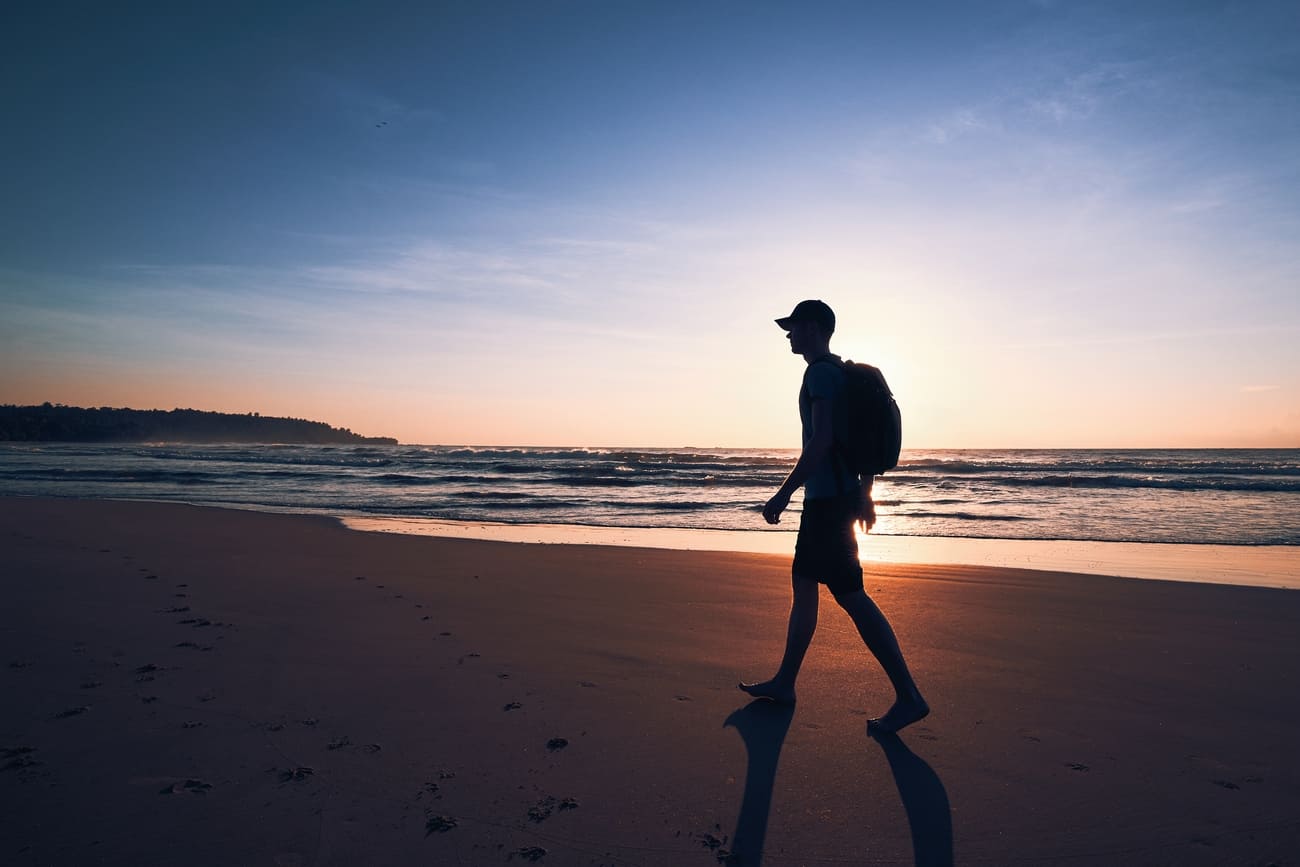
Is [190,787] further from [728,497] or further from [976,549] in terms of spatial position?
[728,497]

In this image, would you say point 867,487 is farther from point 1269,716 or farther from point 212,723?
point 212,723

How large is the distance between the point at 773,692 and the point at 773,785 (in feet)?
2.80

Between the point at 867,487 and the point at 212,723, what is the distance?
10.6ft

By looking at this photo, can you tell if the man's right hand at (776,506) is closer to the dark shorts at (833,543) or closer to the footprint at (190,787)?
the dark shorts at (833,543)

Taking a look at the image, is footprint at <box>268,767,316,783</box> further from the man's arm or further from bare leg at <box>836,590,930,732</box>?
bare leg at <box>836,590,930,732</box>

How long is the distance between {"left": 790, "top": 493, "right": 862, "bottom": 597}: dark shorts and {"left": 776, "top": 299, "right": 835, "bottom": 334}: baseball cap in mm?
863

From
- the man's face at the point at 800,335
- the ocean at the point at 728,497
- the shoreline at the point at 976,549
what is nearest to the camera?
the man's face at the point at 800,335

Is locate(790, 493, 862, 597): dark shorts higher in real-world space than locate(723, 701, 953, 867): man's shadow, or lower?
higher

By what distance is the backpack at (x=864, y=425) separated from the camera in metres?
3.32

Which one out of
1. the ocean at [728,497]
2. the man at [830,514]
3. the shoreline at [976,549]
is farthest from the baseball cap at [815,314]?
the ocean at [728,497]

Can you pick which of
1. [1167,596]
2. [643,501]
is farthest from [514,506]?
[1167,596]

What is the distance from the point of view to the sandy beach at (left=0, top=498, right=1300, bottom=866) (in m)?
2.42

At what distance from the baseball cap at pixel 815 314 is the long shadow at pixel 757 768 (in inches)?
76.1

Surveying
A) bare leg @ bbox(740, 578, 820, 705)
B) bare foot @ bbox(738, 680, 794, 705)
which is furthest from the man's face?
bare foot @ bbox(738, 680, 794, 705)
